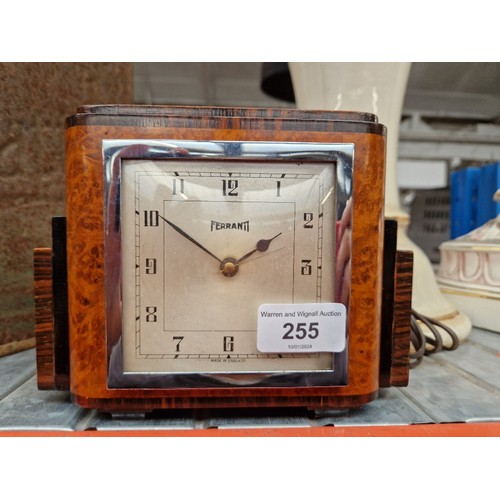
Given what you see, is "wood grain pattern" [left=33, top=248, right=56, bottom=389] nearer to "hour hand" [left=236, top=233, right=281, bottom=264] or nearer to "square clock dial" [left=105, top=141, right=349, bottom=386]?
"square clock dial" [left=105, top=141, right=349, bottom=386]

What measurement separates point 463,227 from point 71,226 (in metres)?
1.35

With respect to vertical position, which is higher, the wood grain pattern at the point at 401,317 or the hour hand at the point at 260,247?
the hour hand at the point at 260,247

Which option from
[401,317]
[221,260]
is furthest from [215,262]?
[401,317]

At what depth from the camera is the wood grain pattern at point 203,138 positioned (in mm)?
455

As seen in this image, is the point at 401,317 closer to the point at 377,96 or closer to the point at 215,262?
the point at 215,262

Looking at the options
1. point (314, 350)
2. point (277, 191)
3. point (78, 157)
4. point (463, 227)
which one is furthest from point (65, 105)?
point (463, 227)

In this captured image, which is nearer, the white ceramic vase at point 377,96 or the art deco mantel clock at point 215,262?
the art deco mantel clock at point 215,262

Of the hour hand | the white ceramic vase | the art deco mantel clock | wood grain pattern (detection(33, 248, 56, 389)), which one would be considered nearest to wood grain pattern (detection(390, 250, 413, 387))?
the art deco mantel clock

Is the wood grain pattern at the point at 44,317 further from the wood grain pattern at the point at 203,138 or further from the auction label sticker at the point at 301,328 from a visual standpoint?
the auction label sticker at the point at 301,328

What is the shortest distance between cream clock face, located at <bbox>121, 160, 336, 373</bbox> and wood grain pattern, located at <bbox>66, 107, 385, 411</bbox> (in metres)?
0.03

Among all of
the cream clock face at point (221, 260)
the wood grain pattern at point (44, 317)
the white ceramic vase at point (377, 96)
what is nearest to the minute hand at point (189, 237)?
the cream clock face at point (221, 260)

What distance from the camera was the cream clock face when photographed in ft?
1.56

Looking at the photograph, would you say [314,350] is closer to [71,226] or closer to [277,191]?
[277,191]

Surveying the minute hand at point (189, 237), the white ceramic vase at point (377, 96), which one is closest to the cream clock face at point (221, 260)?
the minute hand at point (189, 237)
